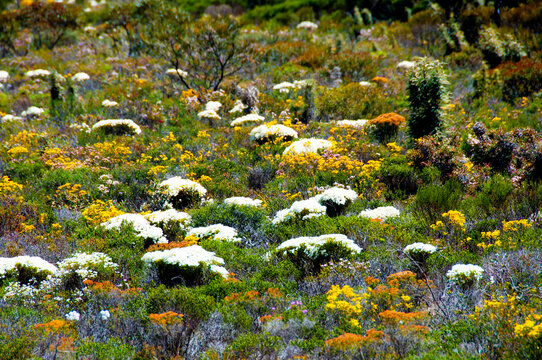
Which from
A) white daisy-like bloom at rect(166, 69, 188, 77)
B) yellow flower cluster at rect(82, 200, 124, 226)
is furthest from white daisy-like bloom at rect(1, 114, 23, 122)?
yellow flower cluster at rect(82, 200, 124, 226)

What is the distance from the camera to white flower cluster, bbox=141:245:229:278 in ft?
15.6

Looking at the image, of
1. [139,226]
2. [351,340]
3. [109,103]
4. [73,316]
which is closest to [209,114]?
[109,103]

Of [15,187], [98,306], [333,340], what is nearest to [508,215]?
[333,340]

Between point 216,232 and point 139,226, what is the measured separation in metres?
1.17

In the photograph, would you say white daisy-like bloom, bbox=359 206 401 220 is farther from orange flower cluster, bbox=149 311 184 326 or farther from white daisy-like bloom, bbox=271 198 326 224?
orange flower cluster, bbox=149 311 184 326

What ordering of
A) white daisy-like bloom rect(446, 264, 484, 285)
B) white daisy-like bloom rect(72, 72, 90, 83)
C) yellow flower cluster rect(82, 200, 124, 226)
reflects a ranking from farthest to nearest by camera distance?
1. white daisy-like bloom rect(72, 72, 90, 83)
2. yellow flower cluster rect(82, 200, 124, 226)
3. white daisy-like bloom rect(446, 264, 484, 285)

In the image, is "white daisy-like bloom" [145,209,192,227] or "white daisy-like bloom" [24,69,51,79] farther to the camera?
"white daisy-like bloom" [24,69,51,79]

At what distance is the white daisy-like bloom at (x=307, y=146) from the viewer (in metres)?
8.68

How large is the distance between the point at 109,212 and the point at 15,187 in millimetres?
2395

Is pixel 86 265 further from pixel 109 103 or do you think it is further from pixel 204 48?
pixel 204 48

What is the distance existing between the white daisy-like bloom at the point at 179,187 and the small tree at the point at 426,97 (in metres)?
4.70

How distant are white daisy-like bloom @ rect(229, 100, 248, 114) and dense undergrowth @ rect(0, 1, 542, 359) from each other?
0.29ft

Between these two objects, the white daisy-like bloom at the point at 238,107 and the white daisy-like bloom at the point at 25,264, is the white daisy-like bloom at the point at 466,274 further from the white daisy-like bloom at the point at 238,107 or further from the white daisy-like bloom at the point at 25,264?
the white daisy-like bloom at the point at 238,107

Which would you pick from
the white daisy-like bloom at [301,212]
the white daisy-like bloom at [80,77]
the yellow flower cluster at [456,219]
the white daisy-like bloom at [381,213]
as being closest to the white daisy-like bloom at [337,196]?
the white daisy-like bloom at [301,212]
